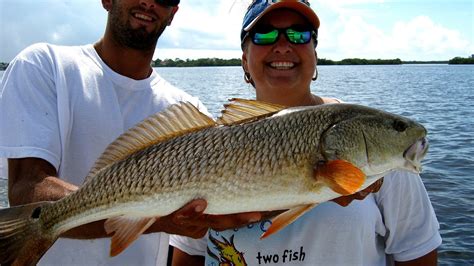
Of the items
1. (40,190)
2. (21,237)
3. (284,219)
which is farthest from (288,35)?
(21,237)

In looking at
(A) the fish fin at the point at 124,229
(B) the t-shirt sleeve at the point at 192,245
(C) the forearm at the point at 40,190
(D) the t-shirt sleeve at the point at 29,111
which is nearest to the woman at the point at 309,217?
(B) the t-shirt sleeve at the point at 192,245

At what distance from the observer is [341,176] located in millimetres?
2641

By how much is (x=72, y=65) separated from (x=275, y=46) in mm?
1635

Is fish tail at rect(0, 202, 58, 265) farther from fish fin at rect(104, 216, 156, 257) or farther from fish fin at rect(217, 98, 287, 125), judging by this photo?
fish fin at rect(217, 98, 287, 125)

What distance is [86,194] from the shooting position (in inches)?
112

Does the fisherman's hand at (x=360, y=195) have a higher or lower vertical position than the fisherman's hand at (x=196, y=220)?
higher

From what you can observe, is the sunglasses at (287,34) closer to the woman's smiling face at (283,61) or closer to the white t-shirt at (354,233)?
the woman's smiling face at (283,61)

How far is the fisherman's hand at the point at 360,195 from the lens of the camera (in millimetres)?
2982

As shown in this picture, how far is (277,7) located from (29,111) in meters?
1.96

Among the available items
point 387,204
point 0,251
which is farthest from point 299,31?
point 0,251

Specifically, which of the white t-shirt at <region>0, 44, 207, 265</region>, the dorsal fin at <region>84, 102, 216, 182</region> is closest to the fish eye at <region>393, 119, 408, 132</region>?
the dorsal fin at <region>84, 102, 216, 182</region>

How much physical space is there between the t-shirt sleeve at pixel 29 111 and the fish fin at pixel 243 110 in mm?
1303

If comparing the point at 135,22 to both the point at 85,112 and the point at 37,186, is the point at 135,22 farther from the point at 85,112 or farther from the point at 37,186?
the point at 37,186

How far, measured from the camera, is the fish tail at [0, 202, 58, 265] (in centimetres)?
282
